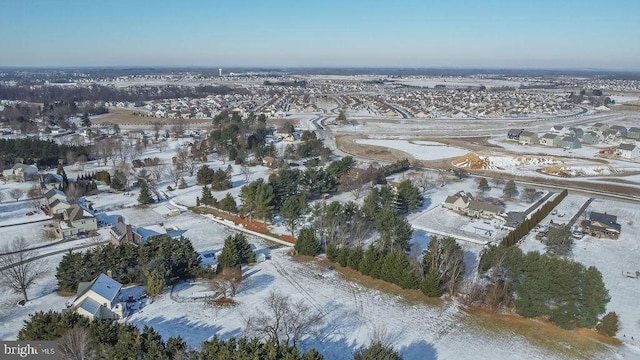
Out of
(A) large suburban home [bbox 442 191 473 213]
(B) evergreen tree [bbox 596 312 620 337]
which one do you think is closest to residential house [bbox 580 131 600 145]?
(A) large suburban home [bbox 442 191 473 213]

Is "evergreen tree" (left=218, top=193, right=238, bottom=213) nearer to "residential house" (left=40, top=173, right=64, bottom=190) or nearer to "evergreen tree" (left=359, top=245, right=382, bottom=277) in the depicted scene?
"evergreen tree" (left=359, top=245, right=382, bottom=277)

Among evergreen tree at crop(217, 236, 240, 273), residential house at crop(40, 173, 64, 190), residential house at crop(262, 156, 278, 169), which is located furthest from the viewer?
residential house at crop(262, 156, 278, 169)

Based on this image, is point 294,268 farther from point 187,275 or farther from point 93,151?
point 93,151

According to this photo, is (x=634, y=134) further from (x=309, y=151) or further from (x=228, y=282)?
(x=228, y=282)

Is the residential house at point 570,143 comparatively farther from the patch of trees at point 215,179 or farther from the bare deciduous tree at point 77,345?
the bare deciduous tree at point 77,345

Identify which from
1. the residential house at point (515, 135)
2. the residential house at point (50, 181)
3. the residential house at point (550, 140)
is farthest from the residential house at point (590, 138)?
the residential house at point (50, 181)

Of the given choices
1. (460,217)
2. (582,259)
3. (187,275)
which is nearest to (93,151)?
(187,275)
